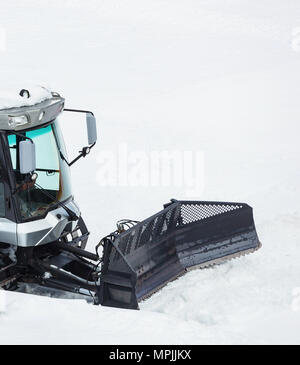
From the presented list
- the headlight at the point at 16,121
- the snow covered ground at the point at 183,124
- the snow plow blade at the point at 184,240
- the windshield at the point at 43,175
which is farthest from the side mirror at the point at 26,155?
the snow plow blade at the point at 184,240

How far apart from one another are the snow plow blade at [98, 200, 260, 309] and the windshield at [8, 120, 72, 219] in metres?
0.95

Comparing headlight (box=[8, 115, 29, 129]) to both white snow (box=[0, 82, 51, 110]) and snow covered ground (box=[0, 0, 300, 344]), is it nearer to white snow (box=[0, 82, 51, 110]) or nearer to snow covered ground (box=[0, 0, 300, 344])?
white snow (box=[0, 82, 51, 110])

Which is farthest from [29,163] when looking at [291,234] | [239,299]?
[291,234]

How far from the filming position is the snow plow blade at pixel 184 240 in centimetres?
726

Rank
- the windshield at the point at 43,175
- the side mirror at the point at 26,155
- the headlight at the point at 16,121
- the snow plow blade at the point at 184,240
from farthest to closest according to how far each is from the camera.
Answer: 1. the snow plow blade at the point at 184,240
2. the windshield at the point at 43,175
3. the headlight at the point at 16,121
4. the side mirror at the point at 26,155

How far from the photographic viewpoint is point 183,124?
1483cm

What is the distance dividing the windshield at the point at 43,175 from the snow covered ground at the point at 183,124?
1085mm

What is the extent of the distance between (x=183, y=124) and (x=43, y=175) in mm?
7633

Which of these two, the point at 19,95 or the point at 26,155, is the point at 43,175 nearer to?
the point at 19,95

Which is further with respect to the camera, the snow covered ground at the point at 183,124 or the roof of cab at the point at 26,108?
the roof of cab at the point at 26,108

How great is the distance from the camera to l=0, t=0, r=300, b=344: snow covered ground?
6.08 metres

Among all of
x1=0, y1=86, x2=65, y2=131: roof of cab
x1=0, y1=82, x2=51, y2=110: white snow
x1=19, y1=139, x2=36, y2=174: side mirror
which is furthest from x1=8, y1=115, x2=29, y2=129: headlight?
x1=19, y1=139, x2=36, y2=174: side mirror

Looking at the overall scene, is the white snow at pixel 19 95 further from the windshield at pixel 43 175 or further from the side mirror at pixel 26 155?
the side mirror at pixel 26 155
